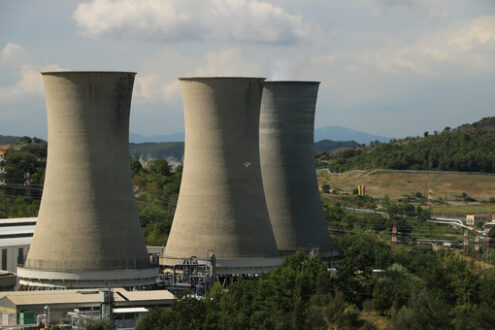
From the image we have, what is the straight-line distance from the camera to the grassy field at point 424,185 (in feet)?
382

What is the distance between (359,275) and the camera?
4572 centimetres

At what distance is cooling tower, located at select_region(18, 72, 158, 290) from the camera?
130 feet

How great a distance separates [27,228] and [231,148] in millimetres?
17972

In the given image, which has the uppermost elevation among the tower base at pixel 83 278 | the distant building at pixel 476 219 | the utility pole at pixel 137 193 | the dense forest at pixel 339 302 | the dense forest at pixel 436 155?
the dense forest at pixel 436 155

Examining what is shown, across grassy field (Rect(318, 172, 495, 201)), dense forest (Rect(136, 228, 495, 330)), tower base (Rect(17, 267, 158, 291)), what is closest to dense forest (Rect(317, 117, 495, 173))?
grassy field (Rect(318, 172, 495, 201))

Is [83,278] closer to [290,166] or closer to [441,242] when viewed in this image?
[290,166]

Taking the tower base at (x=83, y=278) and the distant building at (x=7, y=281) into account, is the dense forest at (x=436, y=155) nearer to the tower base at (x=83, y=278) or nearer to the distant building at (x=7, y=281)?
the distant building at (x=7, y=281)

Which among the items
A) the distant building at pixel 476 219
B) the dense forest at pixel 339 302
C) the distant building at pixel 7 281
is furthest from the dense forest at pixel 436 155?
the distant building at pixel 7 281

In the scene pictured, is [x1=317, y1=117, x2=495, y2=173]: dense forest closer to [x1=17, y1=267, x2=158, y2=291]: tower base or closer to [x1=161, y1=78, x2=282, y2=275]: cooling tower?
[x1=161, y1=78, x2=282, y2=275]: cooling tower

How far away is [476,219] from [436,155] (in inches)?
1523

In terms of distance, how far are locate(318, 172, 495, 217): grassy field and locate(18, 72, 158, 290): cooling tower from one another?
241 ft

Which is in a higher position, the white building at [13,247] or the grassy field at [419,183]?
the grassy field at [419,183]

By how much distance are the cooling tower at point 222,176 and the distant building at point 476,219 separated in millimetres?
45680

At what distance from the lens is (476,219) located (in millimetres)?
93250
